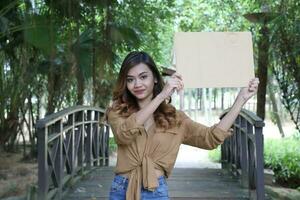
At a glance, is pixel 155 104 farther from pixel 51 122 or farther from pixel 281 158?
pixel 281 158

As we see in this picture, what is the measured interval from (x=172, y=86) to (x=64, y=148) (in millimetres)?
2835

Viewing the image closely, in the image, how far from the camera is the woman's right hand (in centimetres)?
187

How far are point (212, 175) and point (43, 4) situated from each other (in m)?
2.91

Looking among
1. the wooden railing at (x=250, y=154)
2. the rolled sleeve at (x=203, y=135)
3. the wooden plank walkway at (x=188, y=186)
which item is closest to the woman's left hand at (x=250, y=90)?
the rolled sleeve at (x=203, y=135)

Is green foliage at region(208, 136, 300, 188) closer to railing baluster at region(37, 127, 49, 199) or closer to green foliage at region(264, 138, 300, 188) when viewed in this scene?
green foliage at region(264, 138, 300, 188)

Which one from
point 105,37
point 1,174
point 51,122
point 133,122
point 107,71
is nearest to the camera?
point 133,122

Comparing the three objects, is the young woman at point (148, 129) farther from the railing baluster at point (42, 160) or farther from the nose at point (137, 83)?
the railing baluster at point (42, 160)

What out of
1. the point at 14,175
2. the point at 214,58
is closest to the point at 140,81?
the point at 214,58

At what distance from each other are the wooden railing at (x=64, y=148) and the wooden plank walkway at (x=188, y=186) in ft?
0.49

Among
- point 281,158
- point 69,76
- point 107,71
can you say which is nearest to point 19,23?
point 107,71

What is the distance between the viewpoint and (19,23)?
650 cm

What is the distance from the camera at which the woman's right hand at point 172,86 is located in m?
1.87

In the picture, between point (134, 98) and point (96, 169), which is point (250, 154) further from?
point (96, 169)

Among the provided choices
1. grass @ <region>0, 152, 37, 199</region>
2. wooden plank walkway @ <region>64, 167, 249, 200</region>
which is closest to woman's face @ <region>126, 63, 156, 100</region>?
wooden plank walkway @ <region>64, 167, 249, 200</region>
